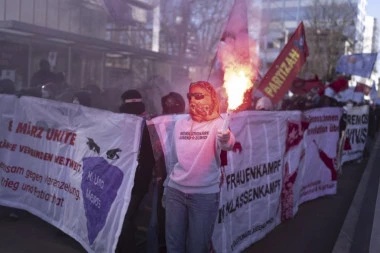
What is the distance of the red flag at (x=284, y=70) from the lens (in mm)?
7582

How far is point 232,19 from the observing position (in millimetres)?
5914

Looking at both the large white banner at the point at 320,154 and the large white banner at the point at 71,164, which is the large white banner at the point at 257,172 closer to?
the large white banner at the point at 320,154


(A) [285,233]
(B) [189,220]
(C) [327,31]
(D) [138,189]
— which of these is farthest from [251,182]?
(C) [327,31]

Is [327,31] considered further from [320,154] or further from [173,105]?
[173,105]

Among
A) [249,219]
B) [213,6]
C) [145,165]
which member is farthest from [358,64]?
[145,165]

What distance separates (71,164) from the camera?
4277mm

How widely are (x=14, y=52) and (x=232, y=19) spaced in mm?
6230

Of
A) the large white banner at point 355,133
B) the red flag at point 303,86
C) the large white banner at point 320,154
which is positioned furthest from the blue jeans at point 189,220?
the red flag at point 303,86

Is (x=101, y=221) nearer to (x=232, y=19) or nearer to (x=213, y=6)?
(x=232, y=19)

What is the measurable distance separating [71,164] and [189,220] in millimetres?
1639

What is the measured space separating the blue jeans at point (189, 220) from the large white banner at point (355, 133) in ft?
27.6

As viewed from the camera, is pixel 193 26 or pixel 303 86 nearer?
pixel 303 86

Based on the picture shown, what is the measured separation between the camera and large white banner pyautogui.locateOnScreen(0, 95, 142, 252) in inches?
144

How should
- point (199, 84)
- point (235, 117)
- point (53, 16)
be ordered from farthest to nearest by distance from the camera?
point (53, 16) < point (235, 117) < point (199, 84)
